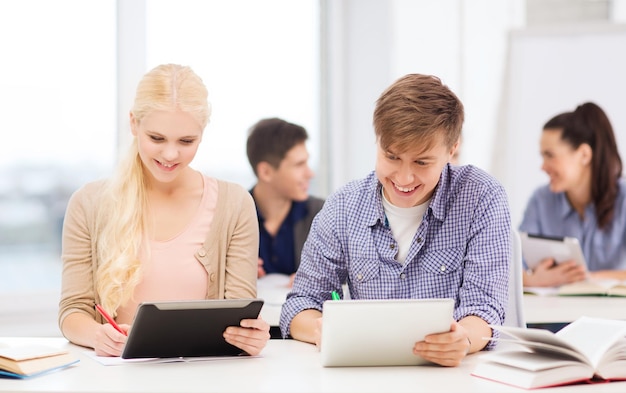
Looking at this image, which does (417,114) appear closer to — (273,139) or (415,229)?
(415,229)

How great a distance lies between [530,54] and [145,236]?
3.07m

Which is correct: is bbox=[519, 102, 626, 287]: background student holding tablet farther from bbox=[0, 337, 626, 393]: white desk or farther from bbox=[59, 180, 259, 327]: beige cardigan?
bbox=[0, 337, 626, 393]: white desk

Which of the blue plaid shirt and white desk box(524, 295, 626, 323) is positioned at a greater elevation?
the blue plaid shirt

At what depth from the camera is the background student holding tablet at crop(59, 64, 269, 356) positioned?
2.24m

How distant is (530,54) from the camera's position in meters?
4.73

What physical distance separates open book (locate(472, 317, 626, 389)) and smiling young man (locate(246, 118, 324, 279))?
74.4 inches

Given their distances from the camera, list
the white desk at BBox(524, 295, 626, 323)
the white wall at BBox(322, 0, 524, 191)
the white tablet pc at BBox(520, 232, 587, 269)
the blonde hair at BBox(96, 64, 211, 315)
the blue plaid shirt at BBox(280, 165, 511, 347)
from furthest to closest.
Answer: the white wall at BBox(322, 0, 524, 191)
the white tablet pc at BBox(520, 232, 587, 269)
the white desk at BBox(524, 295, 626, 323)
the blonde hair at BBox(96, 64, 211, 315)
the blue plaid shirt at BBox(280, 165, 511, 347)

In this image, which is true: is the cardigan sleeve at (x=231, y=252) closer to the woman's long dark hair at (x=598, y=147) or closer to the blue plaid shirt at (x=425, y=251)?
the blue plaid shirt at (x=425, y=251)

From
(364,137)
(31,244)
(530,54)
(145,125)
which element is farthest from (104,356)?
(530,54)

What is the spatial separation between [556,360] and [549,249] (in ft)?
5.66

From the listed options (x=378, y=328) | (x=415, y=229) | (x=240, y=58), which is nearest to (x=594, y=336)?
(x=378, y=328)

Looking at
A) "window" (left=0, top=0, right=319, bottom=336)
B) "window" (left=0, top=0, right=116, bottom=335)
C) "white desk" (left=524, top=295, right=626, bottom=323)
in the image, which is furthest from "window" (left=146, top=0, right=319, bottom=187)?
"white desk" (left=524, top=295, right=626, bottom=323)

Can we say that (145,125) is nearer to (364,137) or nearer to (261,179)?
(261,179)

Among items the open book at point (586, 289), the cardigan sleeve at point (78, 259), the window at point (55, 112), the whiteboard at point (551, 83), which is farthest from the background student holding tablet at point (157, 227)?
the whiteboard at point (551, 83)
